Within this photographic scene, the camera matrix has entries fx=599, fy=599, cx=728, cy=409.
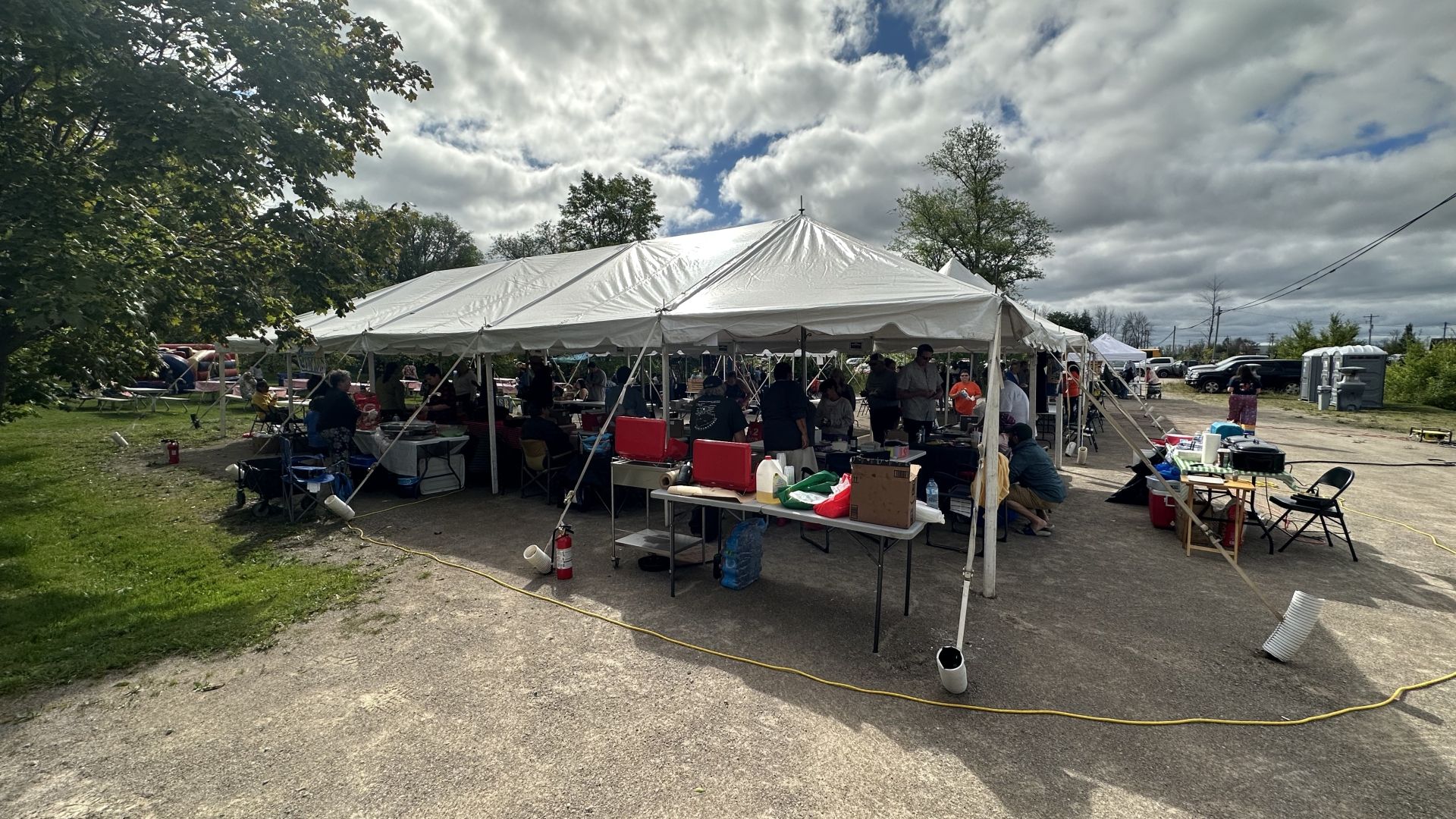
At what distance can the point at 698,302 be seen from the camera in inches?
251

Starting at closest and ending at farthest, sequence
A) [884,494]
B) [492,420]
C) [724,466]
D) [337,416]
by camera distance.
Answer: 1. [884,494]
2. [724,466]
3. [337,416]
4. [492,420]

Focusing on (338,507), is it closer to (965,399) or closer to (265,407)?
(265,407)

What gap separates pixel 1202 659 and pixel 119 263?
7.70 metres

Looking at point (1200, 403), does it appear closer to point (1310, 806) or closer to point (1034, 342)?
point (1034, 342)

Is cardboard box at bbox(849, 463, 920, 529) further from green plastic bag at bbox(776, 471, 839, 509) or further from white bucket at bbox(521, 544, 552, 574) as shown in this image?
white bucket at bbox(521, 544, 552, 574)

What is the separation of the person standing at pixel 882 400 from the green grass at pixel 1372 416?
14.5 metres

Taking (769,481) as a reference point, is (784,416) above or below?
above

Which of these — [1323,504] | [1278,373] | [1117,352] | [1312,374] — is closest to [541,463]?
[1323,504]

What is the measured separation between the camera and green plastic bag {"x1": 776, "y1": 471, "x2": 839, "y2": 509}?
418 centimetres

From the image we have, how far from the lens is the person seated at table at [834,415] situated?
8.52 m

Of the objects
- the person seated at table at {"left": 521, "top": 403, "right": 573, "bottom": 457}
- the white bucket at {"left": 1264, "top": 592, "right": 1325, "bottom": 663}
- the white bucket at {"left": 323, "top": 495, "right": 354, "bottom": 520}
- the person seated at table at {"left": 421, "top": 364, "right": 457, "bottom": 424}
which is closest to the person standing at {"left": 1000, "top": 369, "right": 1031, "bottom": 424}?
the white bucket at {"left": 1264, "top": 592, "right": 1325, "bottom": 663}

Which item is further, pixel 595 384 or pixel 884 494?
pixel 595 384

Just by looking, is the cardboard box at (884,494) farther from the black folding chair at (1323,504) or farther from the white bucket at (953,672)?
the black folding chair at (1323,504)

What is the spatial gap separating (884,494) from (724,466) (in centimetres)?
130
